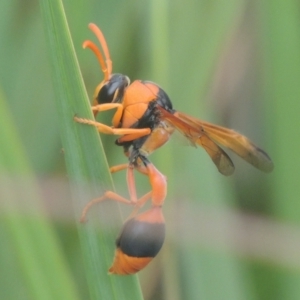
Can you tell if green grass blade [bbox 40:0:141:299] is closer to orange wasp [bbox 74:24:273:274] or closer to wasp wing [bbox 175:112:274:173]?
orange wasp [bbox 74:24:273:274]

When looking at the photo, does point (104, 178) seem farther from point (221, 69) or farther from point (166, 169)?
point (221, 69)

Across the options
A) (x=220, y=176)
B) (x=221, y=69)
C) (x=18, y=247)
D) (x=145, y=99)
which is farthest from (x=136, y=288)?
(x=221, y=69)

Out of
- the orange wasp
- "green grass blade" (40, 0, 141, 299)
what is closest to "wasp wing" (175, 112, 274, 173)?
the orange wasp

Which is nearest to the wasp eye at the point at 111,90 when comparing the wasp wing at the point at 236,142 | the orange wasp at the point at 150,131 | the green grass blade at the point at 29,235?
the orange wasp at the point at 150,131

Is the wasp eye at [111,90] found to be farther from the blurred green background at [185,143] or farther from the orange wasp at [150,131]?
the blurred green background at [185,143]

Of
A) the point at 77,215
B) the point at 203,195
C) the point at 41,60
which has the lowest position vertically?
the point at 203,195
